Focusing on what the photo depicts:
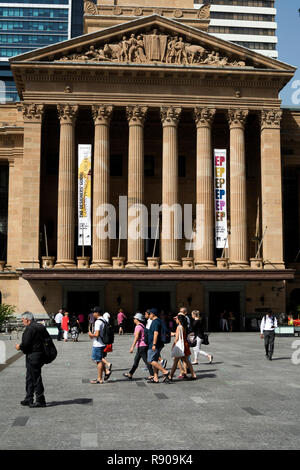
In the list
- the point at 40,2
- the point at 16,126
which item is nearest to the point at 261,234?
the point at 16,126

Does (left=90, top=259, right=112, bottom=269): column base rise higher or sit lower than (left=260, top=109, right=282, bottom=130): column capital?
lower

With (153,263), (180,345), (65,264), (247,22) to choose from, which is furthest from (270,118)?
(247,22)

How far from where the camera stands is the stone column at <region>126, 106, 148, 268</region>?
46906mm

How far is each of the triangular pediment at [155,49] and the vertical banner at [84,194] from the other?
6857 millimetres

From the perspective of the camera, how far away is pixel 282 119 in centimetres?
5444

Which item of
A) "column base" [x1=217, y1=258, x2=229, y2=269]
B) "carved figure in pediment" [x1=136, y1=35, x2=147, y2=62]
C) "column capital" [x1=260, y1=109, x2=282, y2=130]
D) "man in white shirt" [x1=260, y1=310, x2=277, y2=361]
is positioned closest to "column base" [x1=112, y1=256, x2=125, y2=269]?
"column base" [x1=217, y1=258, x2=229, y2=269]

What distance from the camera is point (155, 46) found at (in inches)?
1914

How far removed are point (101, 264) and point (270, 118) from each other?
677 inches

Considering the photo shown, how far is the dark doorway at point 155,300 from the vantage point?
4788 centimetres

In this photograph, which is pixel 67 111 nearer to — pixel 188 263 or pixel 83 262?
pixel 83 262

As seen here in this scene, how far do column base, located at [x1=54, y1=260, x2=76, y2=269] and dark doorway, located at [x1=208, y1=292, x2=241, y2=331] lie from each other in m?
10.5

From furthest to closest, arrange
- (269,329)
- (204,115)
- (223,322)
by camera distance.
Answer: (204,115), (223,322), (269,329)

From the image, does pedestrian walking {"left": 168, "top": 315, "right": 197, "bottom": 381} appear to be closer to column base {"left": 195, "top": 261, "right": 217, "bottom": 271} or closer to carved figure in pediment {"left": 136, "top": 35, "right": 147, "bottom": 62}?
column base {"left": 195, "top": 261, "right": 217, "bottom": 271}
